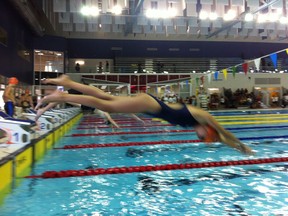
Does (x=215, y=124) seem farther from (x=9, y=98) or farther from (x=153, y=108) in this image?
(x=9, y=98)

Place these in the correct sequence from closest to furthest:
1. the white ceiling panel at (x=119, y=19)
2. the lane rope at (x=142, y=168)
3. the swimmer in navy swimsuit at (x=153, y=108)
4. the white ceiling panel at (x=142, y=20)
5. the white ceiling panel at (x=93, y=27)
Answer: the swimmer in navy swimsuit at (x=153, y=108) < the lane rope at (x=142, y=168) < the white ceiling panel at (x=119, y=19) < the white ceiling panel at (x=142, y=20) < the white ceiling panel at (x=93, y=27)

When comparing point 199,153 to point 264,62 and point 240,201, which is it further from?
point 264,62

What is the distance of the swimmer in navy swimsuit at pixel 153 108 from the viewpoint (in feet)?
10.7

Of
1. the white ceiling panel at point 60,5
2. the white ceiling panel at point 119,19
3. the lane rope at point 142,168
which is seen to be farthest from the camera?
the white ceiling panel at point 119,19

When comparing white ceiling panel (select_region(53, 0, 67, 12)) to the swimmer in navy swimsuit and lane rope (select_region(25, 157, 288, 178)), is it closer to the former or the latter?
lane rope (select_region(25, 157, 288, 178))

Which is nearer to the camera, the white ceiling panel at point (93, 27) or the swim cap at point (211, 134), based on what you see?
the swim cap at point (211, 134)

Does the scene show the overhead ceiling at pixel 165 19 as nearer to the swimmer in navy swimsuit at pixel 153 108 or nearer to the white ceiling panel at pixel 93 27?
the white ceiling panel at pixel 93 27

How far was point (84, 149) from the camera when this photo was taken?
22.5ft

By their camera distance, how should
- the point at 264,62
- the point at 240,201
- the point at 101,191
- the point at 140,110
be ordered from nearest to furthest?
the point at 140,110 → the point at 240,201 → the point at 101,191 → the point at 264,62

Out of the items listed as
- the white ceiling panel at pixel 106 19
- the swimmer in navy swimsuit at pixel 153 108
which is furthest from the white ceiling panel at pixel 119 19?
the swimmer in navy swimsuit at pixel 153 108

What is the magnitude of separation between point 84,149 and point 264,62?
83.0 ft

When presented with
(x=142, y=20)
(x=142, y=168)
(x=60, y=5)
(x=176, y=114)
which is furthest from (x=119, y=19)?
(x=176, y=114)

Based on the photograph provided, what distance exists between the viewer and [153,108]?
3338mm

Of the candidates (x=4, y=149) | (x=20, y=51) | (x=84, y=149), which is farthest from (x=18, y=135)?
(x=20, y=51)
